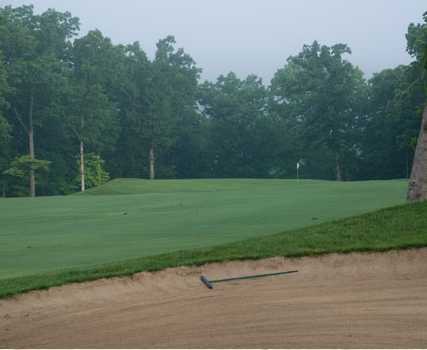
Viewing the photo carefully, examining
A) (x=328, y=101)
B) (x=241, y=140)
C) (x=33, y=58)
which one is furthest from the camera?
(x=241, y=140)

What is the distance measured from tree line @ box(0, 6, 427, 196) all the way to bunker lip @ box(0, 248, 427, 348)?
45826mm

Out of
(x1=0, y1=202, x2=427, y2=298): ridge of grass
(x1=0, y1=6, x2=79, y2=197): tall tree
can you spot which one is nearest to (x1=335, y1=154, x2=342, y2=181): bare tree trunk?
(x1=0, y1=6, x2=79, y2=197): tall tree

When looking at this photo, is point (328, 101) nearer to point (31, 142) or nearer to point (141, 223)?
point (31, 142)

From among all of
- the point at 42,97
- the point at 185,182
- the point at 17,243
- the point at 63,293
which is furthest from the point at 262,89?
the point at 63,293

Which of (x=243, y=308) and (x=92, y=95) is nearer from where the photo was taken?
(x=243, y=308)

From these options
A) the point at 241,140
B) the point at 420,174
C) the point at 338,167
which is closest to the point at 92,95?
the point at 241,140

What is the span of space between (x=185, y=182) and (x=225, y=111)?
28.4 metres

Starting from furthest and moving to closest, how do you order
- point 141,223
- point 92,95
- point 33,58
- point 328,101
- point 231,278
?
point 328,101 → point 33,58 → point 92,95 → point 141,223 → point 231,278

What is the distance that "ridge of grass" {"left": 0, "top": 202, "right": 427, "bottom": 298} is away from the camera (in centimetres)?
868

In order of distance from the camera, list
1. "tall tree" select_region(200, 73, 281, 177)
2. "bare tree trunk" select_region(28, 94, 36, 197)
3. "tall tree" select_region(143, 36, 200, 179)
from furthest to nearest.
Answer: "tall tree" select_region(200, 73, 281, 177)
"tall tree" select_region(143, 36, 200, 179)
"bare tree trunk" select_region(28, 94, 36, 197)

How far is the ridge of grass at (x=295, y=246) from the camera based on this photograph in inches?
342

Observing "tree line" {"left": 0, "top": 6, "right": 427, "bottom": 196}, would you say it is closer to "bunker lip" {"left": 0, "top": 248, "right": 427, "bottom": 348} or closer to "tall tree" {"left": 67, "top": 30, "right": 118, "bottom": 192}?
"tall tree" {"left": 67, "top": 30, "right": 118, "bottom": 192}

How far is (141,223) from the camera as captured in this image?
1552 centimetres

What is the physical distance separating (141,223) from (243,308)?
846 centimetres
